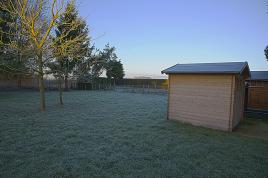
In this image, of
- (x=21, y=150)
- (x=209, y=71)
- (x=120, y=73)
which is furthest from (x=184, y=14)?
(x=120, y=73)

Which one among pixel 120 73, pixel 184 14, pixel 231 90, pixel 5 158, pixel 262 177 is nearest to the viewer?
pixel 262 177

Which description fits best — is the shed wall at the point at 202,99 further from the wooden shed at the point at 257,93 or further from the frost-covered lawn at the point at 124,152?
the wooden shed at the point at 257,93

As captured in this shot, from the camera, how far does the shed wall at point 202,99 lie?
5.50 metres

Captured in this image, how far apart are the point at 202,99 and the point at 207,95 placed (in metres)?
0.22

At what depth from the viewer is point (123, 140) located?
432 centimetres

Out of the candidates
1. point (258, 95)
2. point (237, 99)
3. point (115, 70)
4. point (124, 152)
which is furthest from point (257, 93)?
point (115, 70)

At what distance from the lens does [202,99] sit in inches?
233

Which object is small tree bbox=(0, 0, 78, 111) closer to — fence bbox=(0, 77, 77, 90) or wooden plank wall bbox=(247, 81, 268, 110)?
wooden plank wall bbox=(247, 81, 268, 110)

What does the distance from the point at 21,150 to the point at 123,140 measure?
2.17 m

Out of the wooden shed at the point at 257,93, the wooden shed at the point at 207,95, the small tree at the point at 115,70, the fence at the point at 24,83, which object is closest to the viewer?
the wooden shed at the point at 207,95

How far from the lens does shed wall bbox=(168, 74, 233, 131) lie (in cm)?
550

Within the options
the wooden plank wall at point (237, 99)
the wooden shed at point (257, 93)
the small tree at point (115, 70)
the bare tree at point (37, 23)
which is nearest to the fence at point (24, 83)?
the small tree at point (115, 70)

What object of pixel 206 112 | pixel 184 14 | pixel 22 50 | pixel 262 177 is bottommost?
pixel 262 177

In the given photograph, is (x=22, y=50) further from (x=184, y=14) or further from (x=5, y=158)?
(x=184, y=14)
